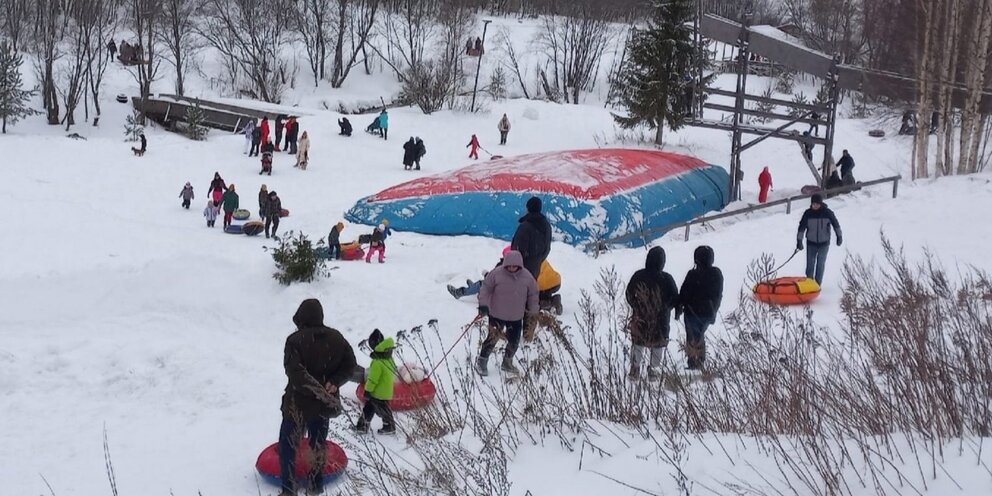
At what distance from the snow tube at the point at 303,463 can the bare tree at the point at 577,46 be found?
38870mm

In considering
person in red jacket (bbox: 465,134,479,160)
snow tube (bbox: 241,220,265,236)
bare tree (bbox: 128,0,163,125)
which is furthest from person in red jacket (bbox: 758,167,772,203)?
bare tree (bbox: 128,0,163,125)

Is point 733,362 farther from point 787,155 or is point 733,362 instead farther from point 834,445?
point 787,155

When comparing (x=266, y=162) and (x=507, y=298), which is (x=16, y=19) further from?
(x=507, y=298)

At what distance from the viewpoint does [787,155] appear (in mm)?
28203

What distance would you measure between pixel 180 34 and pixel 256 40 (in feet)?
11.4

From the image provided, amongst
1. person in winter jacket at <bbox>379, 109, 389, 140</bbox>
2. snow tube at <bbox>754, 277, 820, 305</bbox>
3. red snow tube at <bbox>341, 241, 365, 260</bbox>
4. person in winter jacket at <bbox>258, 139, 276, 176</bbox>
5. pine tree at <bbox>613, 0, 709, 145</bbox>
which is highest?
pine tree at <bbox>613, 0, 709, 145</bbox>

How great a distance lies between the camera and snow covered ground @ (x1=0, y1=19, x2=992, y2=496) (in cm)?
698

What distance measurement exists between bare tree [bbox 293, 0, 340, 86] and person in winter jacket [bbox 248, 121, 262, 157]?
18.9 metres

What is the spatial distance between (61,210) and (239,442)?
1112 centimetres

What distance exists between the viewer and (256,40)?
41312 millimetres

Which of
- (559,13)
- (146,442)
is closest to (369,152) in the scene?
(146,442)

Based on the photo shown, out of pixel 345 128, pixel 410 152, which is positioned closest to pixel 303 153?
pixel 410 152

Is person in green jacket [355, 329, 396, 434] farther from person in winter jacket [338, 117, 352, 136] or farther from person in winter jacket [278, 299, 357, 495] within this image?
person in winter jacket [338, 117, 352, 136]

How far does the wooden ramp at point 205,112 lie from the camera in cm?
3275
